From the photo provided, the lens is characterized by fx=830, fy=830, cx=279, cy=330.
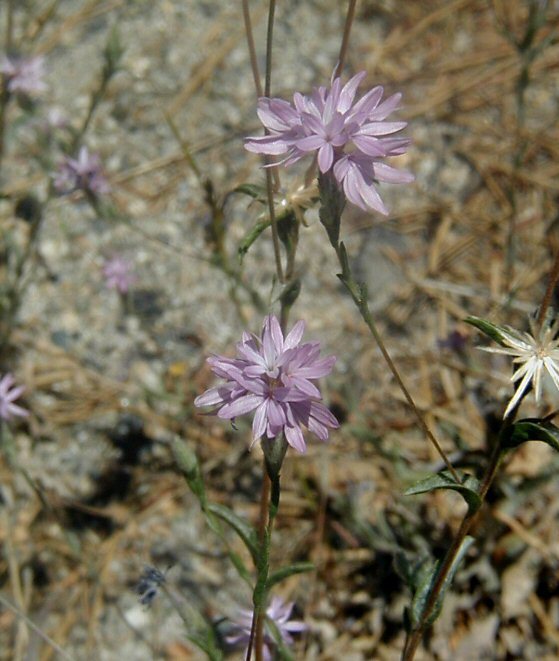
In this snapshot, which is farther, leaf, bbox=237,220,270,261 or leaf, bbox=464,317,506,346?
leaf, bbox=237,220,270,261

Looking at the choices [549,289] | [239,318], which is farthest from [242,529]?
[239,318]

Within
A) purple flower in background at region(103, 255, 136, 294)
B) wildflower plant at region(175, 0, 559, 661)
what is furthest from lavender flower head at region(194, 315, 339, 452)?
purple flower in background at region(103, 255, 136, 294)

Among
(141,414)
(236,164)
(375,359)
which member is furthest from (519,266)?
(141,414)

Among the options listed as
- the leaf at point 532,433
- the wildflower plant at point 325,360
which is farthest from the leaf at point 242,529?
the leaf at point 532,433

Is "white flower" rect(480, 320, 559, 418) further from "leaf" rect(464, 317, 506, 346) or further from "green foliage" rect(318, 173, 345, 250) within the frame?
"green foliage" rect(318, 173, 345, 250)

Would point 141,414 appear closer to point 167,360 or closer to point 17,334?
point 167,360

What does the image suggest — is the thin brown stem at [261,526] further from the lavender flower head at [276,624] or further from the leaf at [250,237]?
the leaf at [250,237]
